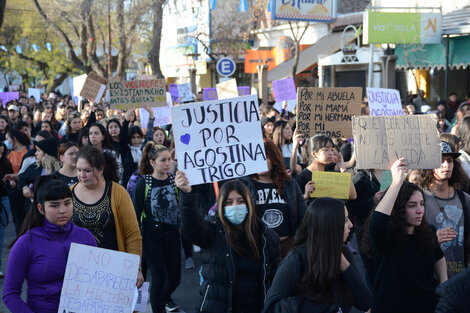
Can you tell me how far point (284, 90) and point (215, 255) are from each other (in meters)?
11.5

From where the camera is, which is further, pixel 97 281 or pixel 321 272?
pixel 97 281

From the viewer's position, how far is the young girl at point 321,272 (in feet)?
10.5

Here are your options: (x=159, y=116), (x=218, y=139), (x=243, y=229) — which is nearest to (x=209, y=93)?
(x=159, y=116)

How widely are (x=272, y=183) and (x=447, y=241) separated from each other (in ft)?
4.79

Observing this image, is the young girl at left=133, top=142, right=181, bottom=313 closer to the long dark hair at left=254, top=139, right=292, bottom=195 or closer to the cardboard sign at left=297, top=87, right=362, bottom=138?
the long dark hair at left=254, top=139, right=292, bottom=195

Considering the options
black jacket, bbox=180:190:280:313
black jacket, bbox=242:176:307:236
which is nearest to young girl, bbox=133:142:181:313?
black jacket, bbox=242:176:307:236

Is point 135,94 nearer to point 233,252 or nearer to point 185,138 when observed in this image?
point 185,138

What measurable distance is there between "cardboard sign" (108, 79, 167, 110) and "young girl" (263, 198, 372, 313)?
887 cm

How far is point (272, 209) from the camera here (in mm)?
5215

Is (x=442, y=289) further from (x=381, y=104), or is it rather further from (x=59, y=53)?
(x=59, y=53)

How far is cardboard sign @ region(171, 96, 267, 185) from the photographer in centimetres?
478

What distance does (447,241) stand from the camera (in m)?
4.55

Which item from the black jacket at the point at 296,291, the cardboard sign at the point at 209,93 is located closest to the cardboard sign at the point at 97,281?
the black jacket at the point at 296,291

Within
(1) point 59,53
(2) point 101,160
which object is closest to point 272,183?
(2) point 101,160
